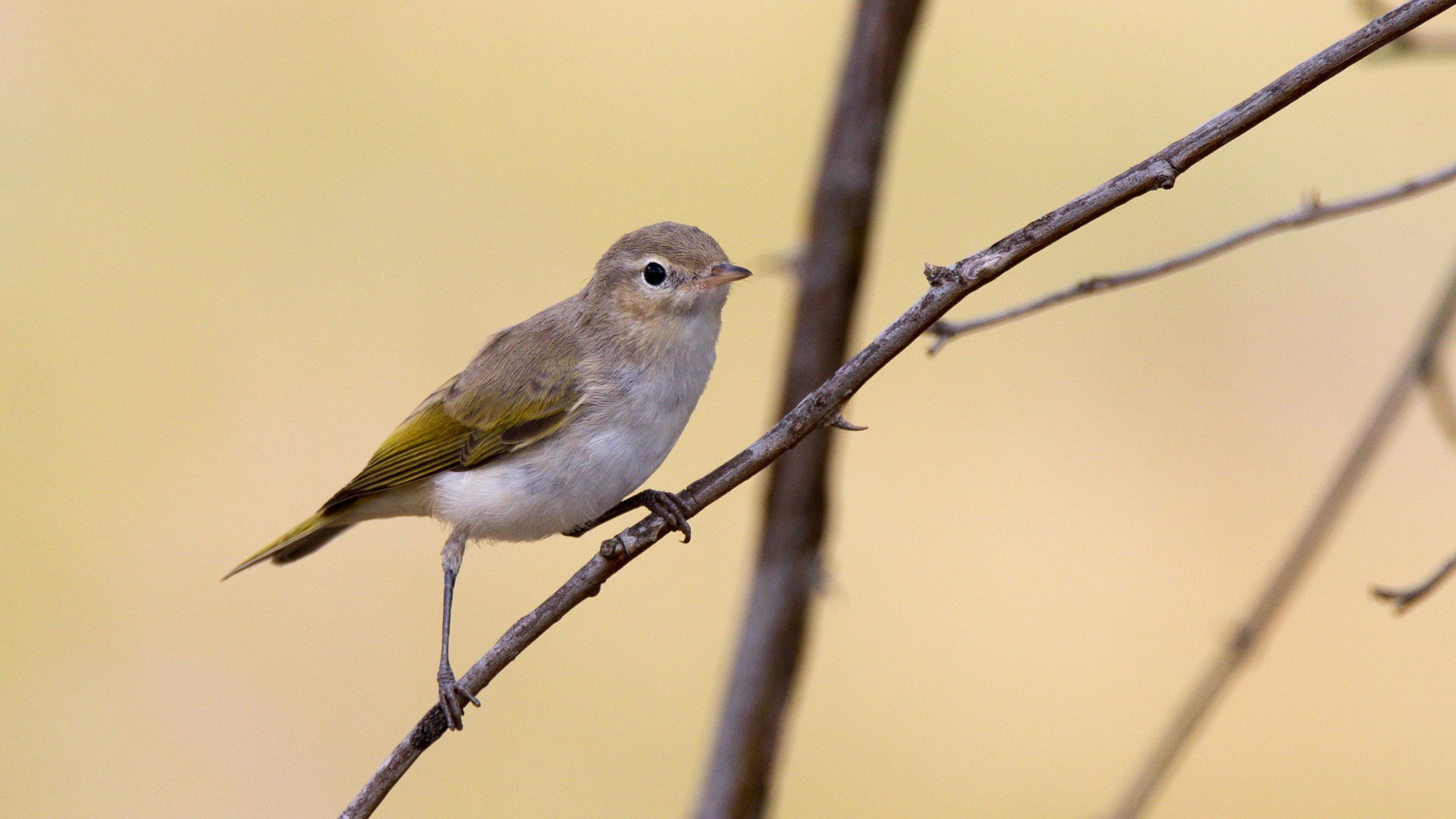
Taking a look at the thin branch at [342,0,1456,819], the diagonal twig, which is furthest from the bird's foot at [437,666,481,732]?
the diagonal twig

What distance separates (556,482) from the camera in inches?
108

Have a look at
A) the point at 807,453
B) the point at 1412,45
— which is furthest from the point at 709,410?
the point at 1412,45

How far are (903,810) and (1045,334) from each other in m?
2.49

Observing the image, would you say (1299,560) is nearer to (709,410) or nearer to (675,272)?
(675,272)

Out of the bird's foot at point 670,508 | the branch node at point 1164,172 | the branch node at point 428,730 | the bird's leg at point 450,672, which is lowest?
the branch node at point 428,730

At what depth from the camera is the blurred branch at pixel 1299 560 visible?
2.47 m

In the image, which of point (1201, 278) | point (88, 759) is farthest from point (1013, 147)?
point (88, 759)

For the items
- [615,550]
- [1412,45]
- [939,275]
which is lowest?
[615,550]

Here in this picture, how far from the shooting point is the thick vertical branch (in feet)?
9.27

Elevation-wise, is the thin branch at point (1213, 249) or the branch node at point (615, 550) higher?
the thin branch at point (1213, 249)

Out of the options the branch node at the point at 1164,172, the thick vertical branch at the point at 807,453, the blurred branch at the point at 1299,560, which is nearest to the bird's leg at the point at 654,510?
the thick vertical branch at the point at 807,453

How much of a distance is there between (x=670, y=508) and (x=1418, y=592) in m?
1.24

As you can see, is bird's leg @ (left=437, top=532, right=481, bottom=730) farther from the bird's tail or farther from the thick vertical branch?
the thick vertical branch

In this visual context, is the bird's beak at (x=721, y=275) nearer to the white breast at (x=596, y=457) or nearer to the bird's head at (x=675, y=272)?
the bird's head at (x=675, y=272)
